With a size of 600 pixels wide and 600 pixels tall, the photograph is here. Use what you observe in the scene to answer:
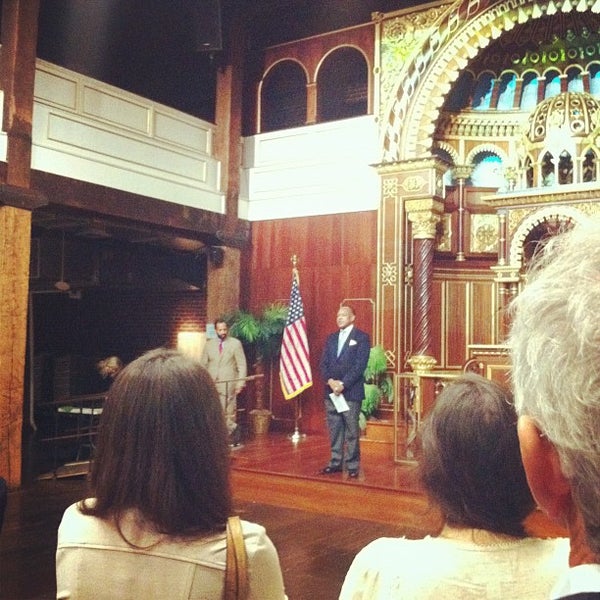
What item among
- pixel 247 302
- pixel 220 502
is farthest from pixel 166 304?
pixel 220 502

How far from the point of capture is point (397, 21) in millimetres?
7863

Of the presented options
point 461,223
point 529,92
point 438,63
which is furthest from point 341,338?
point 529,92

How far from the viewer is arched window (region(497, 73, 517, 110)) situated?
820 centimetres

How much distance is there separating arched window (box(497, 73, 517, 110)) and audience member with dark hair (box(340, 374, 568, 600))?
25.1 ft

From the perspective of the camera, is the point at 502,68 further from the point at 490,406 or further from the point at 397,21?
the point at 490,406

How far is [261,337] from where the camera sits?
26.3 feet

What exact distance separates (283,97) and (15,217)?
163 inches

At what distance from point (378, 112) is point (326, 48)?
1.17 metres

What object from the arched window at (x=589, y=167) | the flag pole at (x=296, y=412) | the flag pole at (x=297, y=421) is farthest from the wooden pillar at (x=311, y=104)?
the flag pole at (x=297, y=421)

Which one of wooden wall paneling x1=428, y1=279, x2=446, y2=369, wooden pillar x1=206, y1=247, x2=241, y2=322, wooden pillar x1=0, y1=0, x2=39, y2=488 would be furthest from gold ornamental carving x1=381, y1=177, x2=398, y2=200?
wooden pillar x1=0, y1=0, x2=39, y2=488

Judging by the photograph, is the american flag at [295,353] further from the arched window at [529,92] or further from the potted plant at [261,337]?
the arched window at [529,92]

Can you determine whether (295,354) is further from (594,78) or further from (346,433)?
(594,78)

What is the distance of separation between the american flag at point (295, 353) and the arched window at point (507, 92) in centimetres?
322

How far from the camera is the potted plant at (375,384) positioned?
23.9 ft
